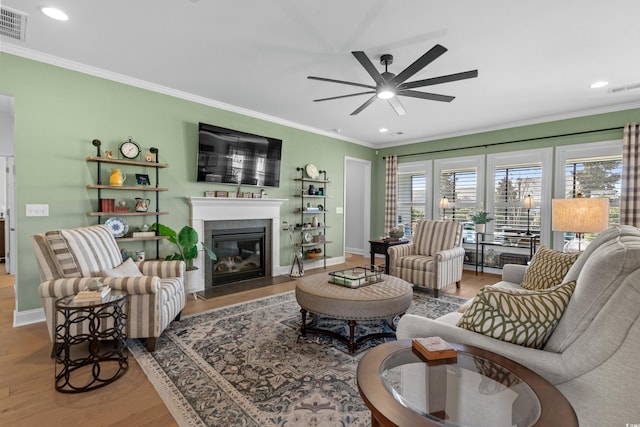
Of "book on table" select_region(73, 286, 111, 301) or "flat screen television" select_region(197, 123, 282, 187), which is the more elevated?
"flat screen television" select_region(197, 123, 282, 187)

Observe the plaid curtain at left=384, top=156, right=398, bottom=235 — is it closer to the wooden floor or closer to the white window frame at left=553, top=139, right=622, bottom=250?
the white window frame at left=553, top=139, right=622, bottom=250

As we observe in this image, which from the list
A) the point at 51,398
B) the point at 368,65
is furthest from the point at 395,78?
the point at 51,398

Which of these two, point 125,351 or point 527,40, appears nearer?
point 125,351

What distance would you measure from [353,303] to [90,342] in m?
1.99

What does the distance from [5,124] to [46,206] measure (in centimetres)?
328

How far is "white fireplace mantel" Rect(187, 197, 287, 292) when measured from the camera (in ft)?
14.1

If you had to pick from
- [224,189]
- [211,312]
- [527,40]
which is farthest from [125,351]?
[527,40]

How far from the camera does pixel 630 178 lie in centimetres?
428

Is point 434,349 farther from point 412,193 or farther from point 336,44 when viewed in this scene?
point 412,193

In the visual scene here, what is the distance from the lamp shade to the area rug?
7.00 ft

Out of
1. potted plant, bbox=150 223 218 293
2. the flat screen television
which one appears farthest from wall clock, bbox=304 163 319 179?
potted plant, bbox=150 223 218 293

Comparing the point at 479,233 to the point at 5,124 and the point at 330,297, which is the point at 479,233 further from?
the point at 5,124

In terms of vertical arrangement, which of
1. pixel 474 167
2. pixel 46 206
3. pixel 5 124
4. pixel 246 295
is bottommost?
pixel 246 295

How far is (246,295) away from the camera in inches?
162
